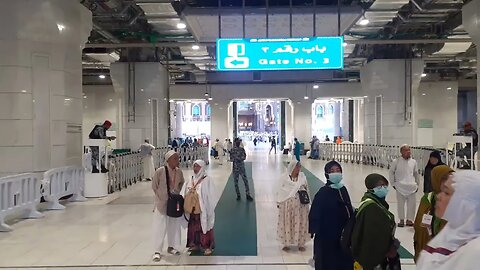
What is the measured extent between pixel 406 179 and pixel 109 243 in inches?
197

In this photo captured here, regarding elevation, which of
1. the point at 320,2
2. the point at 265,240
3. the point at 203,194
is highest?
the point at 320,2

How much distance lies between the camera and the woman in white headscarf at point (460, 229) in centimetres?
167

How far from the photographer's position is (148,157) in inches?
627

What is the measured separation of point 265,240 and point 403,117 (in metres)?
14.4

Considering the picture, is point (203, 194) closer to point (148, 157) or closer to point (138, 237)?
point (138, 237)

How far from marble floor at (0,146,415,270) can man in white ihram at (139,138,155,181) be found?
15.7 feet

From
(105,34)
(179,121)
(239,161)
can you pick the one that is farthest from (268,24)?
(179,121)

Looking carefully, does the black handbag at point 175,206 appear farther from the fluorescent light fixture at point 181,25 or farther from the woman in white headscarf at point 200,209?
the fluorescent light fixture at point 181,25

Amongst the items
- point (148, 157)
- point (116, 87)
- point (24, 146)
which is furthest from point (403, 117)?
point (24, 146)

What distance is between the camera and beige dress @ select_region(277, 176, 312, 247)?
6.39m

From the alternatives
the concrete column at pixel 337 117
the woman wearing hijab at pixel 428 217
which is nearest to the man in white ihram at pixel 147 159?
the woman wearing hijab at pixel 428 217

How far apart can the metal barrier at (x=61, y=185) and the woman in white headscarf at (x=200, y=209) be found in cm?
499

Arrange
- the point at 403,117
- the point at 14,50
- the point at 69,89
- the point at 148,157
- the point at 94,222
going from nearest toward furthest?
1. the point at 94,222
2. the point at 14,50
3. the point at 69,89
4. the point at 148,157
5. the point at 403,117

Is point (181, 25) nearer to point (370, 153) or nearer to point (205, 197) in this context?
point (205, 197)
